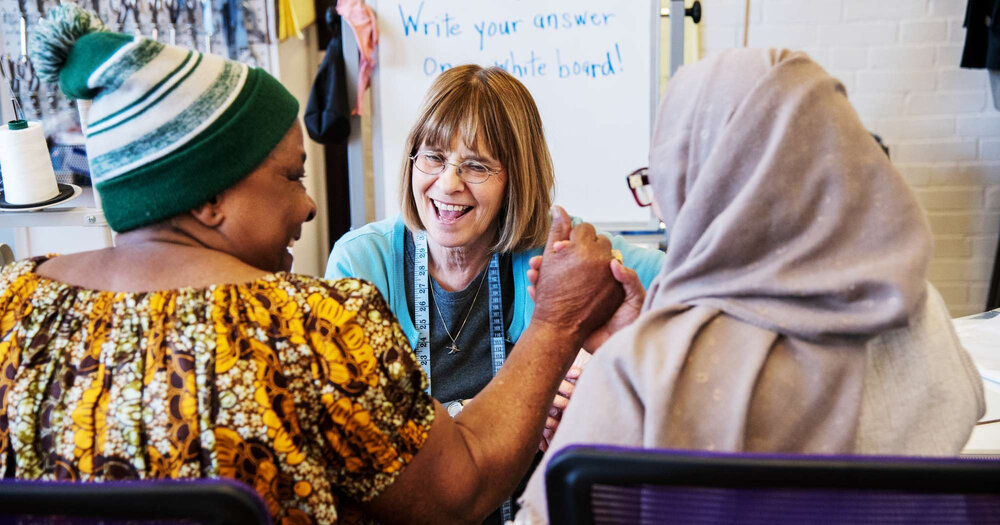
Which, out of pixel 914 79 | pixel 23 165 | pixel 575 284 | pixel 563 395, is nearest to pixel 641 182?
pixel 575 284

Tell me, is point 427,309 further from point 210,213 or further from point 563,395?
point 210,213

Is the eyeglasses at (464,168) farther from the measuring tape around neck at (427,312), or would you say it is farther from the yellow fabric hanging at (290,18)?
the yellow fabric hanging at (290,18)

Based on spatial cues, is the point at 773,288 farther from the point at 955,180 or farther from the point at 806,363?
the point at 955,180

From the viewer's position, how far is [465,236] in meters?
1.65

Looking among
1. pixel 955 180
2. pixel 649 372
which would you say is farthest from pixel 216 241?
pixel 955 180

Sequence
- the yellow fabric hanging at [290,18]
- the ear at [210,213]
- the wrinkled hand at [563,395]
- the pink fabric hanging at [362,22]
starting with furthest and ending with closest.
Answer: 1. the yellow fabric hanging at [290,18]
2. the pink fabric hanging at [362,22]
3. the wrinkled hand at [563,395]
4. the ear at [210,213]

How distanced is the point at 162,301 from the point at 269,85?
0.86 feet

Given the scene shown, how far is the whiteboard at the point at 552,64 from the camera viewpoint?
7.43ft

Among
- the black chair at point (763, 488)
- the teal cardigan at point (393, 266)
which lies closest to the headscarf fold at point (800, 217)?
the black chair at point (763, 488)

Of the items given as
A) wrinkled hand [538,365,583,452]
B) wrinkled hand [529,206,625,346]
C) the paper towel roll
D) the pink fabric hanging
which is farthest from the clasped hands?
the paper towel roll

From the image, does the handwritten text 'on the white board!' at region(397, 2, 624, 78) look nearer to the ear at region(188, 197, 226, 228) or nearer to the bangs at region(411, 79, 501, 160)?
the bangs at region(411, 79, 501, 160)

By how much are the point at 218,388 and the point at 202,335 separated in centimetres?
6

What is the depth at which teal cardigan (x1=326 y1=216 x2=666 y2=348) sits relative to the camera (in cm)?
164

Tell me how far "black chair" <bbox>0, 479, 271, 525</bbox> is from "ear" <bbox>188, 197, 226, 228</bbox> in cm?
35
